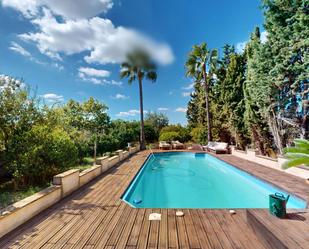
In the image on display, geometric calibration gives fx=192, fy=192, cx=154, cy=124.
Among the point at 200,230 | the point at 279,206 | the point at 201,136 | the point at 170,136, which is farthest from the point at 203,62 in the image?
the point at 200,230

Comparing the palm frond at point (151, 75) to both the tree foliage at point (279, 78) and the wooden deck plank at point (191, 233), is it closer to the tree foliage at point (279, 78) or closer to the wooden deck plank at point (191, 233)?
the tree foliage at point (279, 78)

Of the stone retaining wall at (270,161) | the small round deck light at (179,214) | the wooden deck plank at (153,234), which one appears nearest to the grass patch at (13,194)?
the wooden deck plank at (153,234)

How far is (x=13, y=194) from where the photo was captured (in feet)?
Answer: 19.3

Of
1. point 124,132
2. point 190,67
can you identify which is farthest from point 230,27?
point 124,132

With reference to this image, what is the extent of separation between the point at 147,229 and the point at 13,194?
16.0 ft

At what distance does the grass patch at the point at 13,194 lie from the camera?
17.2 feet

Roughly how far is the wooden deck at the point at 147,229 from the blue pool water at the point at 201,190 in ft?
4.76

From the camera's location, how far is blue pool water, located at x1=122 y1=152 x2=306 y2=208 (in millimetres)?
5590

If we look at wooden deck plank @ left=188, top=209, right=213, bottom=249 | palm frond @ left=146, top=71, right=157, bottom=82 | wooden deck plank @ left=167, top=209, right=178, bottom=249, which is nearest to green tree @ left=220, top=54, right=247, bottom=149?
palm frond @ left=146, top=71, right=157, bottom=82

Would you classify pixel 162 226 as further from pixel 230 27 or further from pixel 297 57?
pixel 230 27

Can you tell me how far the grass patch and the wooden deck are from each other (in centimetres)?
173

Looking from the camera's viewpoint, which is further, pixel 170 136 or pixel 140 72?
pixel 170 136

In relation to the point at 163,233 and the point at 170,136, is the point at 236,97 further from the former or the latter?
the point at 163,233

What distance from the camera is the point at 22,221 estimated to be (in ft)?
11.9
